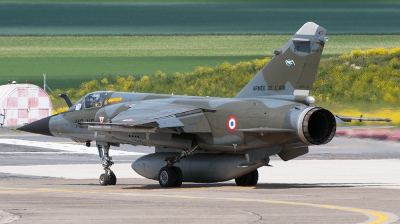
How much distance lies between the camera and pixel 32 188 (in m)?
24.3

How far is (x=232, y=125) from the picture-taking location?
23875 mm

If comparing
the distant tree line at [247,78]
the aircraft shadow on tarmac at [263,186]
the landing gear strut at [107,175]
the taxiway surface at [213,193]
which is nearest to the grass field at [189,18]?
the distant tree line at [247,78]

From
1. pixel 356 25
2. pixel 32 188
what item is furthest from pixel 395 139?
pixel 356 25

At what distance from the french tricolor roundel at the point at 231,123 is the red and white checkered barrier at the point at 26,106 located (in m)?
36.6

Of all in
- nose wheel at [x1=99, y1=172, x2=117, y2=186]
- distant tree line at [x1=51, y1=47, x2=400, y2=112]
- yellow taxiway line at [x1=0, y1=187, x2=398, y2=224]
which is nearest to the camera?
yellow taxiway line at [x1=0, y1=187, x2=398, y2=224]

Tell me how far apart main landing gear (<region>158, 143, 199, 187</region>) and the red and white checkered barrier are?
35189 mm

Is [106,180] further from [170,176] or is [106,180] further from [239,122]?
[239,122]

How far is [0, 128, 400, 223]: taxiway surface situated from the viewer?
54.3 feet

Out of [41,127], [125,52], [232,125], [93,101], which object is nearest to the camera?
[232,125]

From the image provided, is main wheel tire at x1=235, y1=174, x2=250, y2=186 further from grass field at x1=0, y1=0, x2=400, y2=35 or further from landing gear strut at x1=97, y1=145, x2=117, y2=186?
grass field at x1=0, y1=0, x2=400, y2=35

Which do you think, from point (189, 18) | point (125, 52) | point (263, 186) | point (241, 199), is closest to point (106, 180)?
point (263, 186)

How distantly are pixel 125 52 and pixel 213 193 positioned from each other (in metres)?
64.0

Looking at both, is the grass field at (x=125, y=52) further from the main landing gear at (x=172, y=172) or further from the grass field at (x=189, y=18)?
the main landing gear at (x=172, y=172)

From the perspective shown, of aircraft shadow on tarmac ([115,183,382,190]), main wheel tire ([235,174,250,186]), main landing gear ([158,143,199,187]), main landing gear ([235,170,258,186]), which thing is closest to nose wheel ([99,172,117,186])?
aircraft shadow on tarmac ([115,183,382,190])
